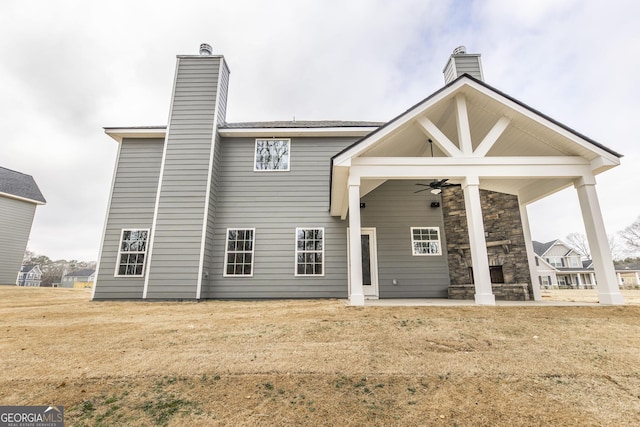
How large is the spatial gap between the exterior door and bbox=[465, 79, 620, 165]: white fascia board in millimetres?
4577

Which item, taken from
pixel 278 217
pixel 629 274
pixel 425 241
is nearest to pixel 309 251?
pixel 278 217

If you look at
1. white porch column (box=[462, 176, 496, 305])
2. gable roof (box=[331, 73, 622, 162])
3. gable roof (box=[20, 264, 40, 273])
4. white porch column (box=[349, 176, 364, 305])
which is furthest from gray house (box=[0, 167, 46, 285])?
gable roof (box=[20, 264, 40, 273])

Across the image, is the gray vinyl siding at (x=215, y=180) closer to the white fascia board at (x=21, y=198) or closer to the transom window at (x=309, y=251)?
the transom window at (x=309, y=251)

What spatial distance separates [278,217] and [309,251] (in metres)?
1.48

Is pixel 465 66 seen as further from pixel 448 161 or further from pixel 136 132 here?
pixel 136 132

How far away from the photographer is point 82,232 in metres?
40.5

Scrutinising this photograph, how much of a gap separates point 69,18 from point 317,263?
40.3 ft

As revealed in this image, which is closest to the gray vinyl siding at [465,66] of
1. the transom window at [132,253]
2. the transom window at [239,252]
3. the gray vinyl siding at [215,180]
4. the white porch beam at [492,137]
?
the white porch beam at [492,137]

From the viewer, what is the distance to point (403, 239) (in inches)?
332

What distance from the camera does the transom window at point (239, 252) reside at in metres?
8.13

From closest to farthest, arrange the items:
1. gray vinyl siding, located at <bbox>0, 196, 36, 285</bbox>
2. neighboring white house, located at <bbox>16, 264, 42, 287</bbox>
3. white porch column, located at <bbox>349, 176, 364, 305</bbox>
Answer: white porch column, located at <bbox>349, 176, 364, 305</bbox> → gray vinyl siding, located at <bbox>0, 196, 36, 285</bbox> → neighboring white house, located at <bbox>16, 264, 42, 287</bbox>

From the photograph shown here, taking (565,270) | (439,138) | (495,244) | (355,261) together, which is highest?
(439,138)

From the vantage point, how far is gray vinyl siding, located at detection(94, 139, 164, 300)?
786 centimetres

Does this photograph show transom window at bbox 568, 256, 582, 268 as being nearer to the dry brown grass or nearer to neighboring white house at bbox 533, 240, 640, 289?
neighboring white house at bbox 533, 240, 640, 289
